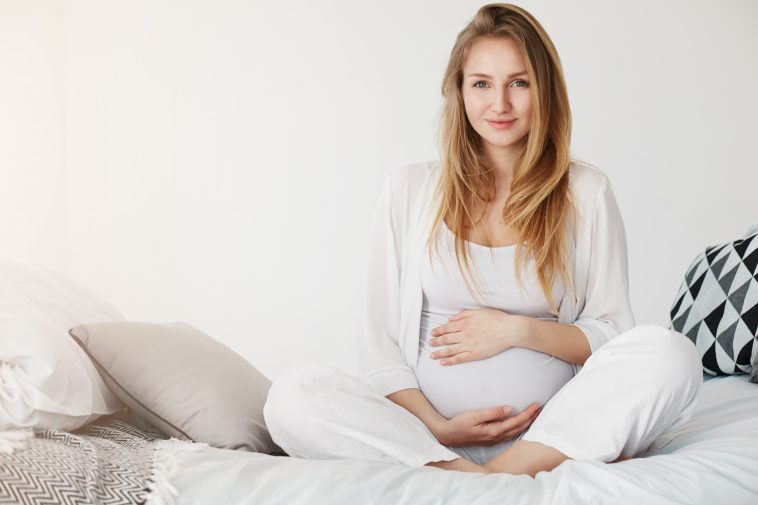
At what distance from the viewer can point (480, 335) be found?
→ 1.99 m

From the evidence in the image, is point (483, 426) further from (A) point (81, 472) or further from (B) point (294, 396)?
(A) point (81, 472)

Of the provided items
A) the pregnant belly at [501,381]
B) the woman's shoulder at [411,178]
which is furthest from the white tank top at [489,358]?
the woman's shoulder at [411,178]

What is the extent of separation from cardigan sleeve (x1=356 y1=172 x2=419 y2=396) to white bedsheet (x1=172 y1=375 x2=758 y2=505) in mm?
516

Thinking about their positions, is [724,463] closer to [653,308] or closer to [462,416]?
[462,416]

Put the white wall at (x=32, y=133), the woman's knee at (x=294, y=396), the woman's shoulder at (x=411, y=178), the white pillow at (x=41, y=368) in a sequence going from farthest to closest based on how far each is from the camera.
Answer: the white wall at (x=32, y=133), the woman's shoulder at (x=411, y=178), the woman's knee at (x=294, y=396), the white pillow at (x=41, y=368)

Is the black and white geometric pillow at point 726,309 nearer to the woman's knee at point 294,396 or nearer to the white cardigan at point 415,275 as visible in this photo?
the white cardigan at point 415,275

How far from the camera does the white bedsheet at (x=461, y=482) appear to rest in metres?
1.46

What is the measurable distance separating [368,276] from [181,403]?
0.54 meters

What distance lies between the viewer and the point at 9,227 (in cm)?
430

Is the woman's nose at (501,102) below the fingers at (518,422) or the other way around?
the other way around

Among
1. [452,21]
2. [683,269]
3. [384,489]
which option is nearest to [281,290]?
[452,21]

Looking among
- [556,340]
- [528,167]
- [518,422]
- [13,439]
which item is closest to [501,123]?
[528,167]

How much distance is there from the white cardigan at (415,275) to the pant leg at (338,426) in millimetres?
269

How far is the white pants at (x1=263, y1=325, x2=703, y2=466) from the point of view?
5.52 ft
